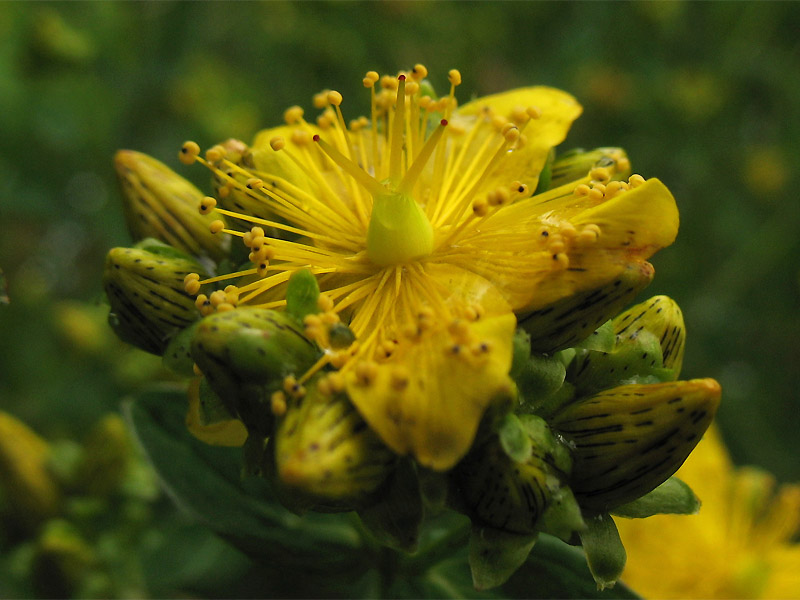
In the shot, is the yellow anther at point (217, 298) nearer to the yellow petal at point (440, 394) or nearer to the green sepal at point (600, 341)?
the yellow petal at point (440, 394)

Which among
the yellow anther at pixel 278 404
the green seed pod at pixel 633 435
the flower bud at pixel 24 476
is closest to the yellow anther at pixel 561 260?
the green seed pod at pixel 633 435

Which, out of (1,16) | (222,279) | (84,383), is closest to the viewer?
(222,279)

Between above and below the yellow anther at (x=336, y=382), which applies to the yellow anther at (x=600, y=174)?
above

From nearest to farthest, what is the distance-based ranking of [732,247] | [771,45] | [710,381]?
[710,381] → [732,247] → [771,45]

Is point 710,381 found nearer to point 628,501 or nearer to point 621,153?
point 628,501

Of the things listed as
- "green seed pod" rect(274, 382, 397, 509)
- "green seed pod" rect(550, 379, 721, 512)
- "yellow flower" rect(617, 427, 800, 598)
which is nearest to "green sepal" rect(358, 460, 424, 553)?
"green seed pod" rect(274, 382, 397, 509)

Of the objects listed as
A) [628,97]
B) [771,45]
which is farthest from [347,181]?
[771,45]

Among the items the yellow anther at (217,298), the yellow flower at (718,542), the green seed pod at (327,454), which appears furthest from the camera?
the yellow flower at (718,542)
